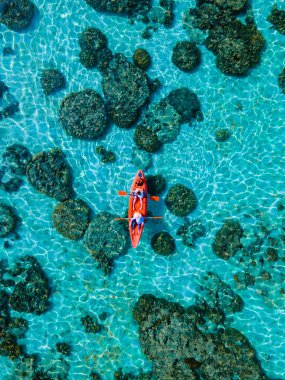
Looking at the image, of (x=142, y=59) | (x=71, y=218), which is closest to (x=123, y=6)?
(x=142, y=59)

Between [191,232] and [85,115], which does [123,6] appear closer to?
[85,115]

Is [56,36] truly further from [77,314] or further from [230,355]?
[230,355]

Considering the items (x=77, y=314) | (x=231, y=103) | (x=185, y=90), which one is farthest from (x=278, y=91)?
(x=77, y=314)

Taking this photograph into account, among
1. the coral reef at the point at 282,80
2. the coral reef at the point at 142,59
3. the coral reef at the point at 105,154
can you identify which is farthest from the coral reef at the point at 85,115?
the coral reef at the point at 282,80

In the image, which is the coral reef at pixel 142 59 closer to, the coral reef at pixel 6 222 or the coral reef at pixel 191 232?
the coral reef at pixel 191 232

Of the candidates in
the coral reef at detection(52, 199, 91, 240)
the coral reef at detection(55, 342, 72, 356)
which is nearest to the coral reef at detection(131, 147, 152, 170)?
the coral reef at detection(52, 199, 91, 240)

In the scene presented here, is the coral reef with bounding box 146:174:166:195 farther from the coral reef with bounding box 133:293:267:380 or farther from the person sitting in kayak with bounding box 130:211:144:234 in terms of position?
the coral reef with bounding box 133:293:267:380
